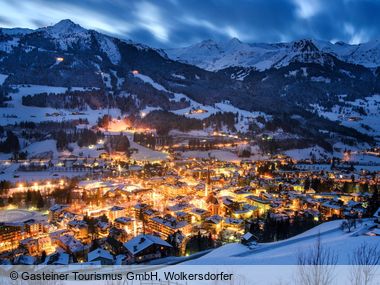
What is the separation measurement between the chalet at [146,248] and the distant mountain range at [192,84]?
66.8m

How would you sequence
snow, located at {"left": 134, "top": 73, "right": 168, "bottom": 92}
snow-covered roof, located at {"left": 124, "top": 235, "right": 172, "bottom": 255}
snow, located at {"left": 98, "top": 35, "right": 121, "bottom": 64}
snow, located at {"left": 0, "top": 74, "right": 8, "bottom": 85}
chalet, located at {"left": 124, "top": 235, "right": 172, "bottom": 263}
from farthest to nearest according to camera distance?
snow, located at {"left": 98, "top": 35, "right": 121, "bottom": 64}, snow, located at {"left": 134, "top": 73, "right": 168, "bottom": 92}, snow, located at {"left": 0, "top": 74, "right": 8, "bottom": 85}, snow-covered roof, located at {"left": 124, "top": 235, "right": 172, "bottom": 255}, chalet, located at {"left": 124, "top": 235, "right": 172, "bottom": 263}

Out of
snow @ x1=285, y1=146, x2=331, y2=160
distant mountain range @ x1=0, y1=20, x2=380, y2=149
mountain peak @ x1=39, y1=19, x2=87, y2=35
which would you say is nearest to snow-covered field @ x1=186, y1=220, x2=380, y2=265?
snow @ x1=285, y1=146, x2=331, y2=160

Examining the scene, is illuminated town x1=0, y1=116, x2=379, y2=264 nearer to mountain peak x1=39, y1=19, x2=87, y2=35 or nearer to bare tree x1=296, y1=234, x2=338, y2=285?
bare tree x1=296, y1=234, x2=338, y2=285

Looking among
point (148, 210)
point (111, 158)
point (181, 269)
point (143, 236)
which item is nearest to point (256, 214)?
point (148, 210)

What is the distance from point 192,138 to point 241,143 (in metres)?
10.8

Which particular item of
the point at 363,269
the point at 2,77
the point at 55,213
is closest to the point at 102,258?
the point at 363,269

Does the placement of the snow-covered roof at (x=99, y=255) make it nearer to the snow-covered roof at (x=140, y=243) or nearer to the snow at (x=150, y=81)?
the snow-covered roof at (x=140, y=243)

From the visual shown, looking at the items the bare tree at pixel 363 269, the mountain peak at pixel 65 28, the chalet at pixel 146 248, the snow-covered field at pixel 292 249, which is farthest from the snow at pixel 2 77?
the bare tree at pixel 363 269

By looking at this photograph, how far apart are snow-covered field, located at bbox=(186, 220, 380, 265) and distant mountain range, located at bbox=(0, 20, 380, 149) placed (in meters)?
63.7

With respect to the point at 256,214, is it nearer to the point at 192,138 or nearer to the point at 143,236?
the point at 143,236

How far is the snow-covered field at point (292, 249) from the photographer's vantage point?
36.9 ft

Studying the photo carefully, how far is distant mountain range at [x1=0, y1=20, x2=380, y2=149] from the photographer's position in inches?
3718

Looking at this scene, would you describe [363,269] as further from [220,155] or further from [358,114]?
[358,114]

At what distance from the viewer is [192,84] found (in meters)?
133
